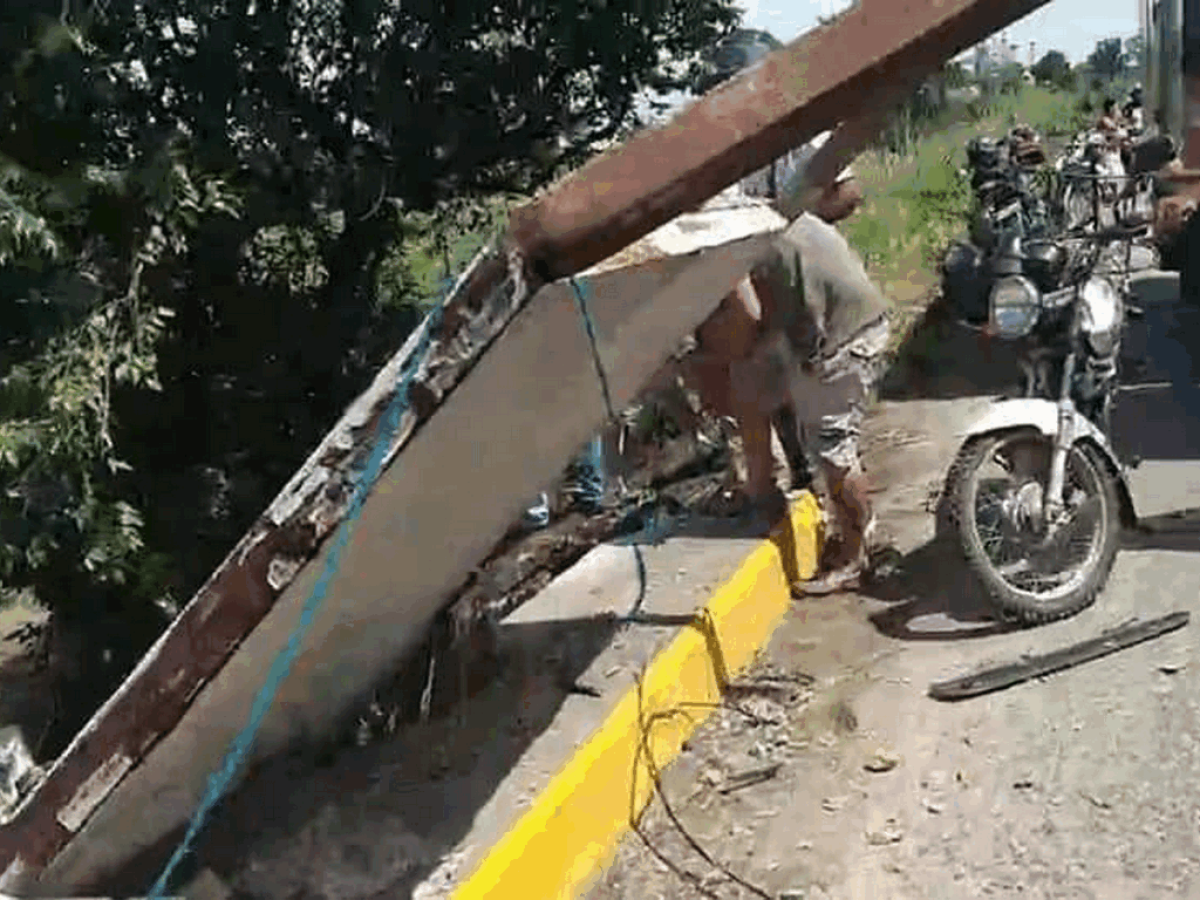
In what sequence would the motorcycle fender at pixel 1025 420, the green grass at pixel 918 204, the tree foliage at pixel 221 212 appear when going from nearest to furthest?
the tree foliage at pixel 221 212
the motorcycle fender at pixel 1025 420
the green grass at pixel 918 204

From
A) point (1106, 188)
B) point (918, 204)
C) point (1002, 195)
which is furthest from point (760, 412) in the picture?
point (918, 204)

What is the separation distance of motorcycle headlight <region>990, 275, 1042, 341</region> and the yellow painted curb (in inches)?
42.1

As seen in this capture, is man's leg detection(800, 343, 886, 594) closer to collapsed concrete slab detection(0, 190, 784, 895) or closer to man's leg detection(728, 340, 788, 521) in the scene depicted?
man's leg detection(728, 340, 788, 521)

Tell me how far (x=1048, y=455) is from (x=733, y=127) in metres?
3.22

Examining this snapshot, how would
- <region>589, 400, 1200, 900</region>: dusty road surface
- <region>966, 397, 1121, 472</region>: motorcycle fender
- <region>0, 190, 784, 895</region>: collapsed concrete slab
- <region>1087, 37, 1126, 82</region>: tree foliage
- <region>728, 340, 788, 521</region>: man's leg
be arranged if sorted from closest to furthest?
<region>0, 190, 784, 895</region>: collapsed concrete slab, <region>589, 400, 1200, 900</region>: dusty road surface, <region>966, 397, 1121, 472</region>: motorcycle fender, <region>728, 340, 788, 521</region>: man's leg, <region>1087, 37, 1126, 82</region>: tree foliage

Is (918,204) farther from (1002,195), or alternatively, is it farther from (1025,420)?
(1025,420)

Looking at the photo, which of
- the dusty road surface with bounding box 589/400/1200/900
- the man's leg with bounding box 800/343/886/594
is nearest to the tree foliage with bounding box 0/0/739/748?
the man's leg with bounding box 800/343/886/594

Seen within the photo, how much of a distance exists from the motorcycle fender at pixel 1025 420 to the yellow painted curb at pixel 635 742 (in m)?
0.91

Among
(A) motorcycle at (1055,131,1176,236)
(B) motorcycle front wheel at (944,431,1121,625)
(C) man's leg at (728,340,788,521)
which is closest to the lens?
(B) motorcycle front wheel at (944,431,1121,625)

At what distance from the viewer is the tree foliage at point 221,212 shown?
4977 mm

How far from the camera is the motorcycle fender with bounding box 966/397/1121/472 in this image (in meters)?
6.20

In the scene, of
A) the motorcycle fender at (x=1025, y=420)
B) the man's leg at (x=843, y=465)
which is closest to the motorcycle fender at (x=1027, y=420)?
the motorcycle fender at (x=1025, y=420)

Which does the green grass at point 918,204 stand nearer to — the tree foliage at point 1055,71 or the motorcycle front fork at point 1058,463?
the motorcycle front fork at point 1058,463

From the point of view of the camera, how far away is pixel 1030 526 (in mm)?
6250
